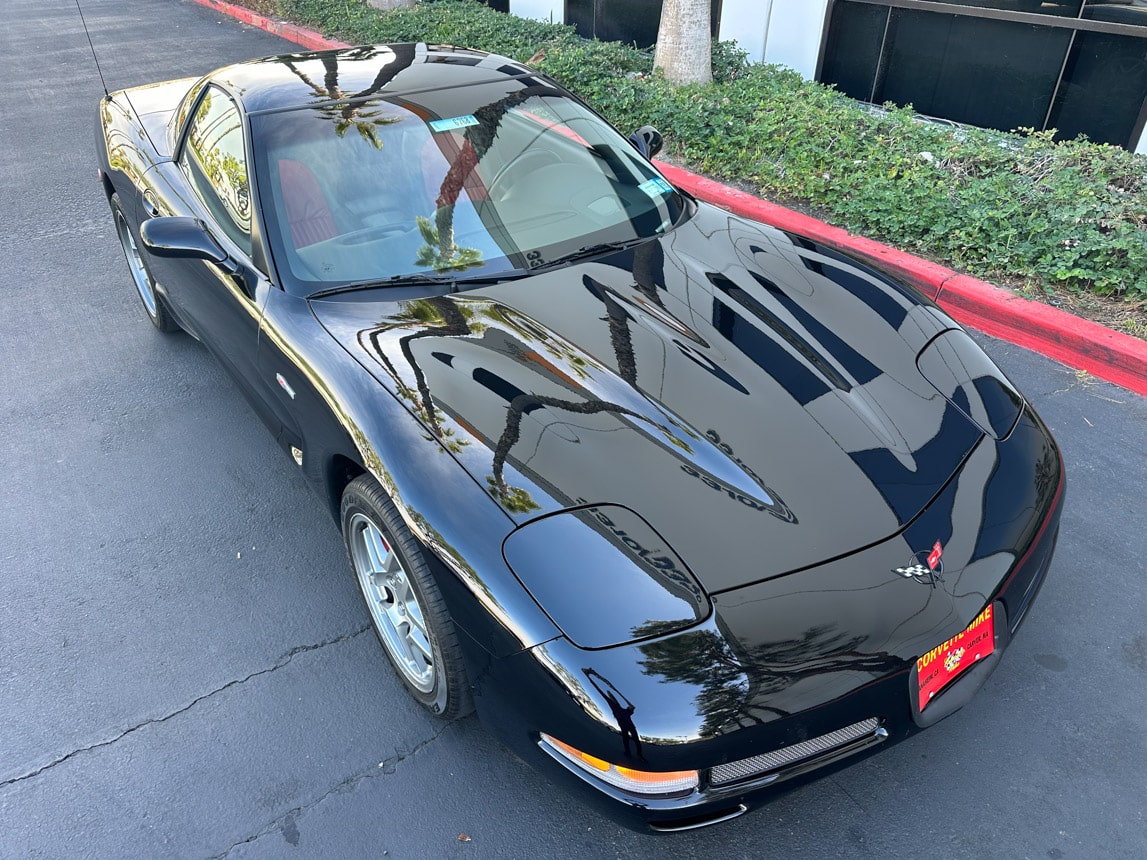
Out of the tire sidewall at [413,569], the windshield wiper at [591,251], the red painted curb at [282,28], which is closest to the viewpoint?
the tire sidewall at [413,569]

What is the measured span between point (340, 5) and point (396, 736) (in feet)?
37.0

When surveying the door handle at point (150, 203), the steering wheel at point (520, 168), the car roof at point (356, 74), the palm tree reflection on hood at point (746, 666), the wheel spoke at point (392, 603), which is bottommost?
the wheel spoke at point (392, 603)

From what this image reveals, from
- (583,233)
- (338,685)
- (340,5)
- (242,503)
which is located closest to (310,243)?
(583,233)

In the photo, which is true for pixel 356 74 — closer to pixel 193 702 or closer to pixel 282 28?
pixel 193 702

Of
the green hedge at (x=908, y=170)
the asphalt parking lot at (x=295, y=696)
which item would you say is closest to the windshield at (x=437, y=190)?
the asphalt parking lot at (x=295, y=696)

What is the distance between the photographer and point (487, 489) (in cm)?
208

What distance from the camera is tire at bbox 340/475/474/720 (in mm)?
2170

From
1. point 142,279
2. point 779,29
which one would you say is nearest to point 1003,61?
point 779,29

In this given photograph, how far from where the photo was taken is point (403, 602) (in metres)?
2.45

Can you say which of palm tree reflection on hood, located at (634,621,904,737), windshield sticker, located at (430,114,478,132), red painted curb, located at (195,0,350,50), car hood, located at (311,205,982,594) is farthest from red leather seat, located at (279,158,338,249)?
red painted curb, located at (195,0,350,50)

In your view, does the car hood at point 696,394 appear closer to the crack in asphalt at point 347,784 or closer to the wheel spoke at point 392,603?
the wheel spoke at point 392,603

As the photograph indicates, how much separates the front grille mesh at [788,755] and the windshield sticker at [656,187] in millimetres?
2150

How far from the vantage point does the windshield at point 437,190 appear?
2.81m

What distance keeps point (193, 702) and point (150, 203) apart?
235 centimetres
